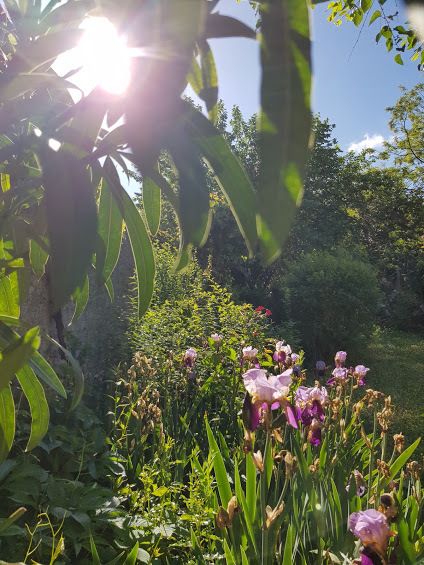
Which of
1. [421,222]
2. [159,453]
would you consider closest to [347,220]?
[421,222]

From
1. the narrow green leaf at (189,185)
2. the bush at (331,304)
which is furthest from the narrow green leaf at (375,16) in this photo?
the bush at (331,304)

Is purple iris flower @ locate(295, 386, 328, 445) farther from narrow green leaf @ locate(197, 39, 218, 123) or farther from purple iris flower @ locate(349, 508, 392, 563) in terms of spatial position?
narrow green leaf @ locate(197, 39, 218, 123)

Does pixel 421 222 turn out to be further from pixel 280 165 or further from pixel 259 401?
pixel 280 165

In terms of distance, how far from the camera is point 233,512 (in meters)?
1.14

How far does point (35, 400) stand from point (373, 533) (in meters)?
0.78

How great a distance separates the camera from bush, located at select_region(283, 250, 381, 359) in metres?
7.64

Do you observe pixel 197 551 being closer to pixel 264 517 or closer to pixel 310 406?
pixel 264 517

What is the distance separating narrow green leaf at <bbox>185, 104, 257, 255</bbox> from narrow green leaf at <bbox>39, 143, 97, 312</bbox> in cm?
9

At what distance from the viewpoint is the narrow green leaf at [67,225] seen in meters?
0.30

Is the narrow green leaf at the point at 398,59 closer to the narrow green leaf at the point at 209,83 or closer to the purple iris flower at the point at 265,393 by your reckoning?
the purple iris flower at the point at 265,393

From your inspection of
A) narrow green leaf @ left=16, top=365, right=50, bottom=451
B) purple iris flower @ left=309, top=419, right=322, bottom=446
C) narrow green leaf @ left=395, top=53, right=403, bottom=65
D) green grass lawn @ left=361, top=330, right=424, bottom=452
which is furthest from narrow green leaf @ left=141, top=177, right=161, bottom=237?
green grass lawn @ left=361, top=330, right=424, bottom=452

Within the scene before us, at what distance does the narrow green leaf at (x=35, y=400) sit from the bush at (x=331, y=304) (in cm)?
729

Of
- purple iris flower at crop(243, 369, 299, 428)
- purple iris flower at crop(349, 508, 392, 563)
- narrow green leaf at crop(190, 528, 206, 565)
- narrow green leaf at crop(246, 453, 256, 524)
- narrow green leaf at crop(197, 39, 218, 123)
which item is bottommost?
narrow green leaf at crop(190, 528, 206, 565)

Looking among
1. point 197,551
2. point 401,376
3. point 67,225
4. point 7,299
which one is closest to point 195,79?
point 67,225
